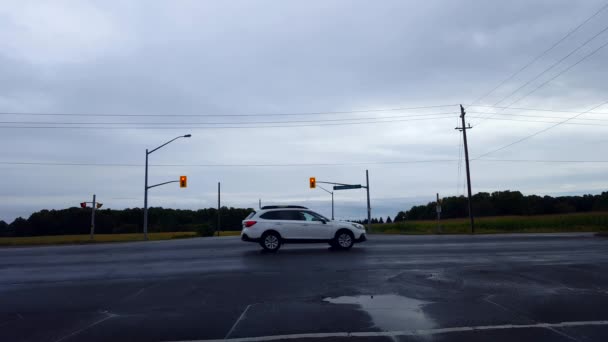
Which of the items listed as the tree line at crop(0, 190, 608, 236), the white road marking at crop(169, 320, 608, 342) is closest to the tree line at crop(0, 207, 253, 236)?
the tree line at crop(0, 190, 608, 236)

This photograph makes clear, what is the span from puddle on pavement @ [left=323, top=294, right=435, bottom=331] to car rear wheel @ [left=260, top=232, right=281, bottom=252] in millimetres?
9488

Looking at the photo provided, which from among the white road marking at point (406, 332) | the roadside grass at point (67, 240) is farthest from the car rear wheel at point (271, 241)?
the roadside grass at point (67, 240)

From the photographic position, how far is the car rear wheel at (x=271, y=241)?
18844 mm

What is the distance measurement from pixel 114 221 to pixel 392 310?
105m

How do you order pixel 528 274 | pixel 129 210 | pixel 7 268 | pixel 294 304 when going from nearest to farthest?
pixel 294 304
pixel 528 274
pixel 7 268
pixel 129 210

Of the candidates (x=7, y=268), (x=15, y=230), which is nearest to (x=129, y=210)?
(x=15, y=230)

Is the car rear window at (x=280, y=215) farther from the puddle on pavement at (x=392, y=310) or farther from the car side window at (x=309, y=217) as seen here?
the puddle on pavement at (x=392, y=310)

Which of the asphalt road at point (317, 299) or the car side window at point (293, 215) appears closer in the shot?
the asphalt road at point (317, 299)

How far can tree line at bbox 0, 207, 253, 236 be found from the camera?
3642 inches

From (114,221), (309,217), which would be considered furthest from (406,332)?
(114,221)

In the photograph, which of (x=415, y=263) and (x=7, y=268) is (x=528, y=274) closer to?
(x=415, y=263)

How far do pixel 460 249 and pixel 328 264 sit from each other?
6.70 meters

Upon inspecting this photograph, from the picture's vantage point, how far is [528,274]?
1227 centimetres

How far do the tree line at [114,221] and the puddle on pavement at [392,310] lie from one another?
72123 mm
